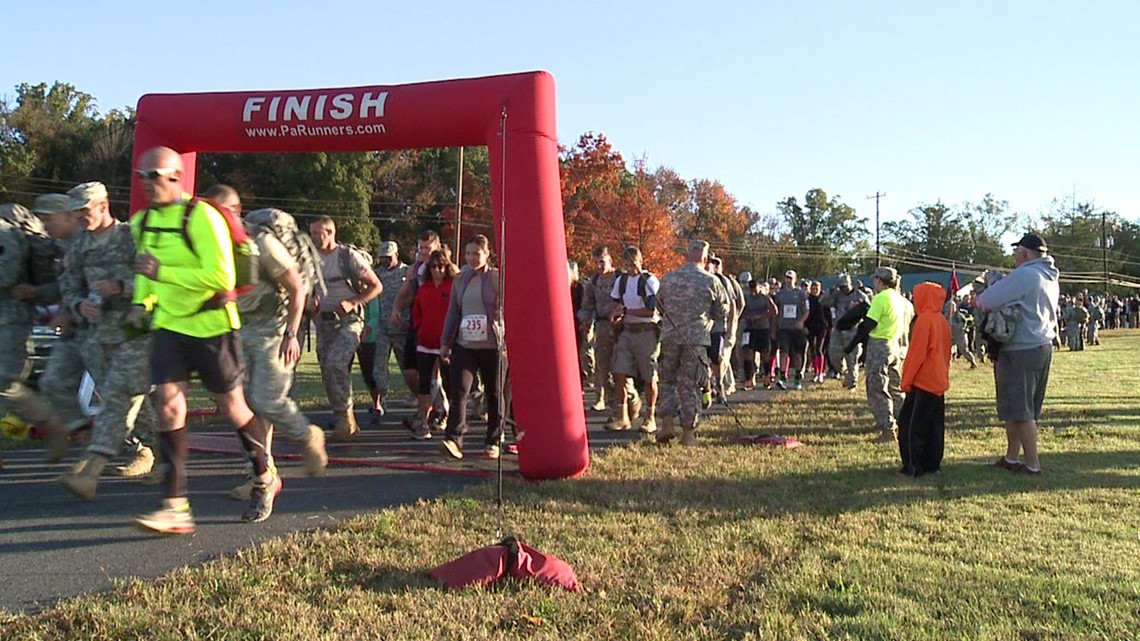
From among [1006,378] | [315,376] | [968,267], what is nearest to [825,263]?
[968,267]

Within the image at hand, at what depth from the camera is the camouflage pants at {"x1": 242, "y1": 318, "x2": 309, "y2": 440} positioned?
16.5ft

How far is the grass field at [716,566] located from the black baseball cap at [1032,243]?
1.82 meters

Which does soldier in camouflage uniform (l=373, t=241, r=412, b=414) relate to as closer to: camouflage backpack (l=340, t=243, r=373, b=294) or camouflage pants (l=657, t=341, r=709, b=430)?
camouflage backpack (l=340, t=243, r=373, b=294)

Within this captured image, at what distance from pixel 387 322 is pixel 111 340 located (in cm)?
446

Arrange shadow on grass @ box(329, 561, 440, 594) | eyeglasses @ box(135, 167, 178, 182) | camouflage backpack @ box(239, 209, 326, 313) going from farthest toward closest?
camouflage backpack @ box(239, 209, 326, 313), eyeglasses @ box(135, 167, 178, 182), shadow on grass @ box(329, 561, 440, 594)

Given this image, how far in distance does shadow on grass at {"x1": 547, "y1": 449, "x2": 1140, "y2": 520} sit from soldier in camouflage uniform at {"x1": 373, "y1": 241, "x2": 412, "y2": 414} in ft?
13.2

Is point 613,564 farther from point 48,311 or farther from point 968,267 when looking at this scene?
point 968,267

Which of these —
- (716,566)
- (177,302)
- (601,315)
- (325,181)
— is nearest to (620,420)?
(601,315)

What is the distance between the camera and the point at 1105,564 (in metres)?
4.55

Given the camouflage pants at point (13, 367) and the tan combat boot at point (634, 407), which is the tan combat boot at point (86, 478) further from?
the tan combat boot at point (634, 407)

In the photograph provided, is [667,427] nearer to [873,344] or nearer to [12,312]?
[873,344]

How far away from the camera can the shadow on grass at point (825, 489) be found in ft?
18.6

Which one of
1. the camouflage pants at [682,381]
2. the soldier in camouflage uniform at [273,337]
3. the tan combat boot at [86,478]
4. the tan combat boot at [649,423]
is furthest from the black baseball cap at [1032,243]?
the tan combat boot at [86,478]

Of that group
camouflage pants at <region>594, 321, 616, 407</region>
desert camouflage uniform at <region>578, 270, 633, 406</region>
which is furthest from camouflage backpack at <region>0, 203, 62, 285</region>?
camouflage pants at <region>594, 321, 616, 407</region>
